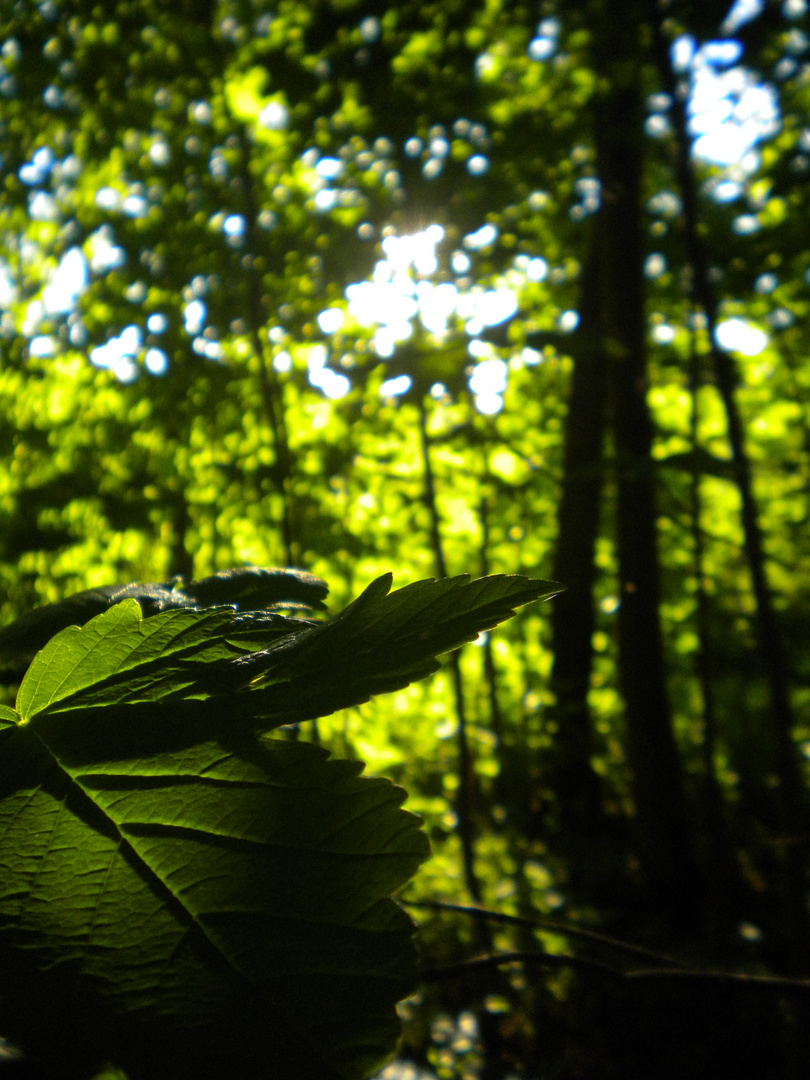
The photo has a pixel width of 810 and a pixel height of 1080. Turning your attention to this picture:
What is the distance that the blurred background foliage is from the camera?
262cm

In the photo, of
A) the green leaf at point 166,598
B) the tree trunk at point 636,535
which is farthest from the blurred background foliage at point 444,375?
the green leaf at point 166,598

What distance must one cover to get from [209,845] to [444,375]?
248cm

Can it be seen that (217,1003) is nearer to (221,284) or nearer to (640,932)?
(221,284)

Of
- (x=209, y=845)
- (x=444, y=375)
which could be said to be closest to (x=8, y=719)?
(x=209, y=845)

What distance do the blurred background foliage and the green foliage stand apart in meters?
1.43

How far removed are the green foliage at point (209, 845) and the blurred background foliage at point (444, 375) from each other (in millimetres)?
1434

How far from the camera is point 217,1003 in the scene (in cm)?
26

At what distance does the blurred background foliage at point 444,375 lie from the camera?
8.59ft

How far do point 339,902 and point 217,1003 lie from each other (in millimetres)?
54

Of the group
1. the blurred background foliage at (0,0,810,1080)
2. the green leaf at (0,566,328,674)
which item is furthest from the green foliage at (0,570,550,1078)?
the blurred background foliage at (0,0,810,1080)

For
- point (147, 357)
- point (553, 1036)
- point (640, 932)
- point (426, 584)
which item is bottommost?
point (553, 1036)

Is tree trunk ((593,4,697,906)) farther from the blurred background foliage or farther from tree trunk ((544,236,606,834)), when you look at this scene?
tree trunk ((544,236,606,834))

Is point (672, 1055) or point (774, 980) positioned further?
point (672, 1055)

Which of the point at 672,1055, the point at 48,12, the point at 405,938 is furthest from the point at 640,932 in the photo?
the point at 48,12
